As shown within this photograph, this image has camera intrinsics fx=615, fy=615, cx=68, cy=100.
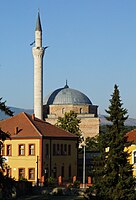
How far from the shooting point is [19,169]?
6016 cm

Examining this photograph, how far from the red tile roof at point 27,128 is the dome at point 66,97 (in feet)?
191

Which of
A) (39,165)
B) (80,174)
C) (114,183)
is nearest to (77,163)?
(80,174)

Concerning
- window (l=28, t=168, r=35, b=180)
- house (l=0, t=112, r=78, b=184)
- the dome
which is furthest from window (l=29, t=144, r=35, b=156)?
the dome

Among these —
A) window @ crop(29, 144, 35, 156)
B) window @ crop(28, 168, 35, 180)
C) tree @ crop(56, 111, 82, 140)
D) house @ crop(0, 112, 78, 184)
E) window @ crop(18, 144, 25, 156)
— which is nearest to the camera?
window @ crop(28, 168, 35, 180)

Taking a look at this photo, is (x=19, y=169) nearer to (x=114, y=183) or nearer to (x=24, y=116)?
(x=24, y=116)

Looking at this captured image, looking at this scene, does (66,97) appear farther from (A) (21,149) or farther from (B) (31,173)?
(B) (31,173)

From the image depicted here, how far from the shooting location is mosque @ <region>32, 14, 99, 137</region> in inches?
4326

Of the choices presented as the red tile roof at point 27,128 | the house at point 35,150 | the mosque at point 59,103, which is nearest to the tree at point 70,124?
the red tile roof at point 27,128

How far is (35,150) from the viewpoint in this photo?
59.9m

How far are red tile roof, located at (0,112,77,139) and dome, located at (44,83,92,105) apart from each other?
5836cm

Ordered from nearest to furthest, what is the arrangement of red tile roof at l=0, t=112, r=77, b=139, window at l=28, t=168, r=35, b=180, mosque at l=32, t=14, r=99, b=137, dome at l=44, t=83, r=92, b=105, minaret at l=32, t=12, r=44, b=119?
window at l=28, t=168, r=35, b=180 < red tile roof at l=0, t=112, r=77, b=139 < minaret at l=32, t=12, r=44, b=119 < mosque at l=32, t=14, r=99, b=137 < dome at l=44, t=83, r=92, b=105

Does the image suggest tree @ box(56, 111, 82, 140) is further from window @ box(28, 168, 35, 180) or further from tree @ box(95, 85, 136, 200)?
tree @ box(95, 85, 136, 200)

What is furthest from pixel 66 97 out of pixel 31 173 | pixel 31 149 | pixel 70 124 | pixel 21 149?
pixel 31 173

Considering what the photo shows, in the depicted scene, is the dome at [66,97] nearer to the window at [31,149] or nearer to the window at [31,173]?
the window at [31,149]
